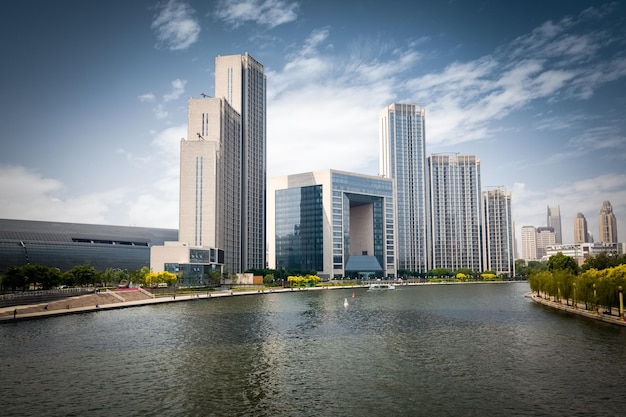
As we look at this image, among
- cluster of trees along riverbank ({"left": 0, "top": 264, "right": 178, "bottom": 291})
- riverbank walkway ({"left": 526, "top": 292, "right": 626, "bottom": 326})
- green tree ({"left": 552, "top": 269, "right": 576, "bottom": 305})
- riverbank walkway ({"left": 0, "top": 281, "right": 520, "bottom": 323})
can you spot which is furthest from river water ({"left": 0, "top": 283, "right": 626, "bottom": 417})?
cluster of trees along riverbank ({"left": 0, "top": 264, "right": 178, "bottom": 291})

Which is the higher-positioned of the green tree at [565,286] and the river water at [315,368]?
the green tree at [565,286]

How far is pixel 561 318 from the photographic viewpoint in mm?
80312

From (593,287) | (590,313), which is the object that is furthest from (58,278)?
(593,287)

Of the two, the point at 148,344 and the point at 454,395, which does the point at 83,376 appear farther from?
the point at 454,395

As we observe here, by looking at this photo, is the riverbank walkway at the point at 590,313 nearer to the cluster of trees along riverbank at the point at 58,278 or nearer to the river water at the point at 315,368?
the river water at the point at 315,368

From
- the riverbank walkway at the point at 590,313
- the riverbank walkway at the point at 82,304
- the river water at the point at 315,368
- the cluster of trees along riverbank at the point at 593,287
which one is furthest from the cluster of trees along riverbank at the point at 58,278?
the riverbank walkway at the point at 590,313

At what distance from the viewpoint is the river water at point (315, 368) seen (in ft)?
112

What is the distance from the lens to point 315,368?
45.4m

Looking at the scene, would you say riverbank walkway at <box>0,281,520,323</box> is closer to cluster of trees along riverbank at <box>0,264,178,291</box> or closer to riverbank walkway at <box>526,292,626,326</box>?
cluster of trees along riverbank at <box>0,264,178,291</box>

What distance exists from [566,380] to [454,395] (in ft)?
35.5

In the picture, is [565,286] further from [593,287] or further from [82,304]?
[82,304]

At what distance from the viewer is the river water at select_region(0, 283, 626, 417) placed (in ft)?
112

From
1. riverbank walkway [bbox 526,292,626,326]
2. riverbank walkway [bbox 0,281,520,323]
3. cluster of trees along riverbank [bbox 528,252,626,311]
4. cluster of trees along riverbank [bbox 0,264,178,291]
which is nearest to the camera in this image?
riverbank walkway [bbox 526,292,626,326]

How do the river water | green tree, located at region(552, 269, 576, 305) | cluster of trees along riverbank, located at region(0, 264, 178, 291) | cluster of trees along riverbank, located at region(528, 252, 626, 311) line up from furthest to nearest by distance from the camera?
1. cluster of trees along riverbank, located at region(0, 264, 178, 291)
2. green tree, located at region(552, 269, 576, 305)
3. cluster of trees along riverbank, located at region(528, 252, 626, 311)
4. the river water
